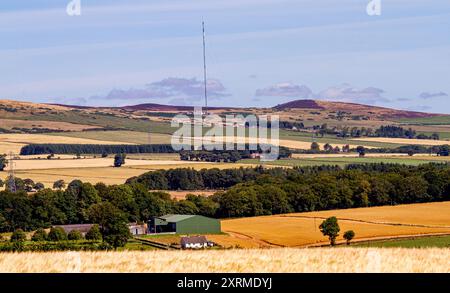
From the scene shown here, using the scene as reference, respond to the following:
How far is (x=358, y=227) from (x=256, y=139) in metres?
96.2

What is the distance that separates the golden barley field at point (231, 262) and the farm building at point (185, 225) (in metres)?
49.5

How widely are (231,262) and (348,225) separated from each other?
51672 millimetres

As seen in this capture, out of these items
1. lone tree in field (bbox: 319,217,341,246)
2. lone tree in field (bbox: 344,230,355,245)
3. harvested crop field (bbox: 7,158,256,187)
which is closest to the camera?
lone tree in field (bbox: 344,230,355,245)

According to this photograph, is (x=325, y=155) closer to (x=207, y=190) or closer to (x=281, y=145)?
(x=281, y=145)

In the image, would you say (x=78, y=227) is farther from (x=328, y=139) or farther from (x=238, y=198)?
(x=328, y=139)

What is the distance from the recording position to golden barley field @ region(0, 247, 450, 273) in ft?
54.3

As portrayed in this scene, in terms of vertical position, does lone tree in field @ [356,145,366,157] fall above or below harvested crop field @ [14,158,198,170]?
above

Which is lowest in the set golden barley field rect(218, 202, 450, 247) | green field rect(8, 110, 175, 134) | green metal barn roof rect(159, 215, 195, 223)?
golden barley field rect(218, 202, 450, 247)

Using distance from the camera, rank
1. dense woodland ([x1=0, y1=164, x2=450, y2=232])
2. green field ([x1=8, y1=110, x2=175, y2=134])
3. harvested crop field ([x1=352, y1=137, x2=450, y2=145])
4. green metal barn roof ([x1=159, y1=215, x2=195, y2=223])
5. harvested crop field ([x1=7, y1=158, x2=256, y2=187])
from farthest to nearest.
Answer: green field ([x1=8, y1=110, x2=175, y2=134]) → harvested crop field ([x1=352, y1=137, x2=450, y2=145]) → harvested crop field ([x1=7, y1=158, x2=256, y2=187]) → dense woodland ([x1=0, y1=164, x2=450, y2=232]) → green metal barn roof ([x1=159, y1=215, x2=195, y2=223])

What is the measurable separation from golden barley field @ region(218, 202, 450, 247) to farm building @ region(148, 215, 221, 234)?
116cm

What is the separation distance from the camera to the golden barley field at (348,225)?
59997 mm

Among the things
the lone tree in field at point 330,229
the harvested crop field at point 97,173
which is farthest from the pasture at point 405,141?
the lone tree in field at point 330,229

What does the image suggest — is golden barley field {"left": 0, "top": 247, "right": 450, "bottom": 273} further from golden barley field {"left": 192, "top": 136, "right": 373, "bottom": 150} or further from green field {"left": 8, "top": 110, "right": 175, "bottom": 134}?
green field {"left": 8, "top": 110, "right": 175, "bottom": 134}

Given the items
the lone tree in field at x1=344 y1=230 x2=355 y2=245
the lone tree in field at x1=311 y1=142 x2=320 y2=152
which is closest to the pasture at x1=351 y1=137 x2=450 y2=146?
the lone tree in field at x1=311 y1=142 x2=320 y2=152
